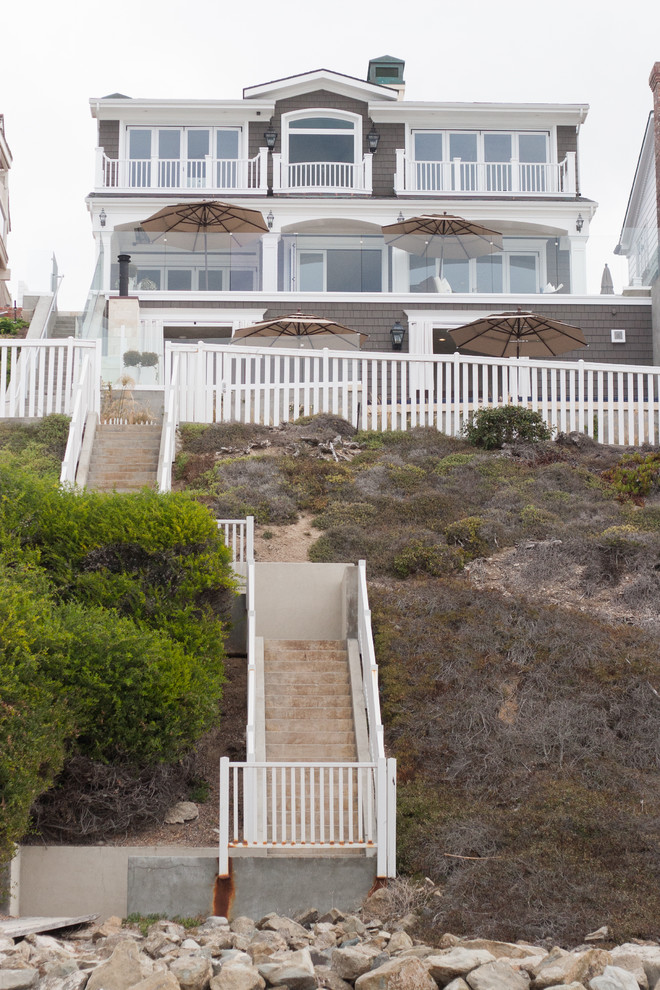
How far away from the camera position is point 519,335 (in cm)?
2394

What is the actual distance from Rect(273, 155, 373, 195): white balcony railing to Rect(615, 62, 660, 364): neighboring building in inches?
272

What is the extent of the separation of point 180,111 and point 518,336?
1353 cm

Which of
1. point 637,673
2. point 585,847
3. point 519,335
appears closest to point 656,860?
point 585,847

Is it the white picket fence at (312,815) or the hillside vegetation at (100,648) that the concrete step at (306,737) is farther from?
the white picket fence at (312,815)

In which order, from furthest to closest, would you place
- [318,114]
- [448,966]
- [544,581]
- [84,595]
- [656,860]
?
[318,114]
[544,581]
[84,595]
[656,860]
[448,966]

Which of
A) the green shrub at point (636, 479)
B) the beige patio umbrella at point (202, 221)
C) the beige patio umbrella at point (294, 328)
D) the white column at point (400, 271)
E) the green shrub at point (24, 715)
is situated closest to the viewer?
the green shrub at point (24, 715)

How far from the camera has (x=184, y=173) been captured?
104ft

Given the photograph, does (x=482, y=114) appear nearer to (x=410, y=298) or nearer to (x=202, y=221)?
(x=410, y=298)

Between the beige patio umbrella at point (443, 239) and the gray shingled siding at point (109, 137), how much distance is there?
828cm

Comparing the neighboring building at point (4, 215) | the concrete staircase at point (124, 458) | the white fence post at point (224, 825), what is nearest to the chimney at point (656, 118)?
the concrete staircase at point (124, 458)

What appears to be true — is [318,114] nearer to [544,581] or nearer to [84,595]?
[544,581]

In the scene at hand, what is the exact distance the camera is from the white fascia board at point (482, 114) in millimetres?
32469

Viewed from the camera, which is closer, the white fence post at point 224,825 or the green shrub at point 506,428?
the white fence post at point 224,825

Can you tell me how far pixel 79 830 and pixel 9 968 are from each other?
108 inches
